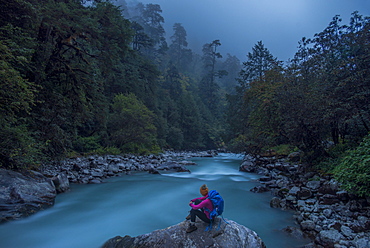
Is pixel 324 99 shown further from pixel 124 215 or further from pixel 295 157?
pixel 124 215

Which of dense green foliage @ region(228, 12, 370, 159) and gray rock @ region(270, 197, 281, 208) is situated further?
gray rock @ region(270, 197, 281, 208)

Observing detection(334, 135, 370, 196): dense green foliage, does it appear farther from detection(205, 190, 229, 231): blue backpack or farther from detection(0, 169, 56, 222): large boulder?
detection(0, 169, 56, 222): large boulder

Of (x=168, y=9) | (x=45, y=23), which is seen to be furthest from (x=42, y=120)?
(x=168, y=9)

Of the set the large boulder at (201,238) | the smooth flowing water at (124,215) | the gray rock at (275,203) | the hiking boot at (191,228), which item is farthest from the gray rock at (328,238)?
the hiking boot at (191,228)

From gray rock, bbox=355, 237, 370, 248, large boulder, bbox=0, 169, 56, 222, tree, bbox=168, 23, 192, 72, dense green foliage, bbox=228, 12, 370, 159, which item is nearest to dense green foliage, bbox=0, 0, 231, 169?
large boulder, bbox=0, 169, 56, 222

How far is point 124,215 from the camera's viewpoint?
23.1ft

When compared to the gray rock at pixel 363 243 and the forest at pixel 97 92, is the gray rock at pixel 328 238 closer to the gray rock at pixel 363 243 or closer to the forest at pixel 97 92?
the gray rock at pixel 363 243

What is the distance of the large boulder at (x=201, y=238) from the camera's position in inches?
149

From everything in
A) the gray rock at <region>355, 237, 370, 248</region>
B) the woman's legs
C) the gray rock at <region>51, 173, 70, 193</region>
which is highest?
the woman's legs

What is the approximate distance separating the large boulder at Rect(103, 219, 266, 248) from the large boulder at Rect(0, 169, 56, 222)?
12.6 feet

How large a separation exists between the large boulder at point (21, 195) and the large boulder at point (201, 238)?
3.84 m

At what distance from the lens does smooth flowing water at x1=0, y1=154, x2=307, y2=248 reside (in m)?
5.16

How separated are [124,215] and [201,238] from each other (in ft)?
13.5

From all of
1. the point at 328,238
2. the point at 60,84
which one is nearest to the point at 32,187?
the point at 60,84
